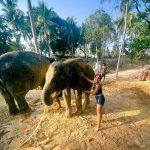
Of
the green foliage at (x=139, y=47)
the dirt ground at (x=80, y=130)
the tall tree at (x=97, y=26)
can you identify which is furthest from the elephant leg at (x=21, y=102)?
the tall tree at (x=97, y=26)

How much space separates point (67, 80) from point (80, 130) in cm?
133

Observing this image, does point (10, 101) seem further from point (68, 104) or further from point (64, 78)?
point (64, 78)

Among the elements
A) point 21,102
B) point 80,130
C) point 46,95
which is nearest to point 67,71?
point 46,95

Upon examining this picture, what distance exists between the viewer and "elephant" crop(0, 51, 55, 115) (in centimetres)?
620

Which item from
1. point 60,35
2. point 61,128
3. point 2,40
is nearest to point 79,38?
point 60,35

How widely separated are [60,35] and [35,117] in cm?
2895

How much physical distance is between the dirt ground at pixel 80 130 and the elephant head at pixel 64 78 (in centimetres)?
80

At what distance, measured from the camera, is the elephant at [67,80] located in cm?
523

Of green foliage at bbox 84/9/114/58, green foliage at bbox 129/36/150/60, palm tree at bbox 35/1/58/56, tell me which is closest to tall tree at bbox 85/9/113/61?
green foliage at bbox 84/9/114/58

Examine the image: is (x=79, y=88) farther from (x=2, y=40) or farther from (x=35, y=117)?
(x=2, y=40)

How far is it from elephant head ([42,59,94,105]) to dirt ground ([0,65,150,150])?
0.80 m

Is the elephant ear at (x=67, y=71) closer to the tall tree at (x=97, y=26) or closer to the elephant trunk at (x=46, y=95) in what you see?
the elephant trunk at (x=46, y=95)

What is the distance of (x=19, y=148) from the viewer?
4.61m

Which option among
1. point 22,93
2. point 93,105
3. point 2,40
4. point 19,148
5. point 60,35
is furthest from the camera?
point 60,35
